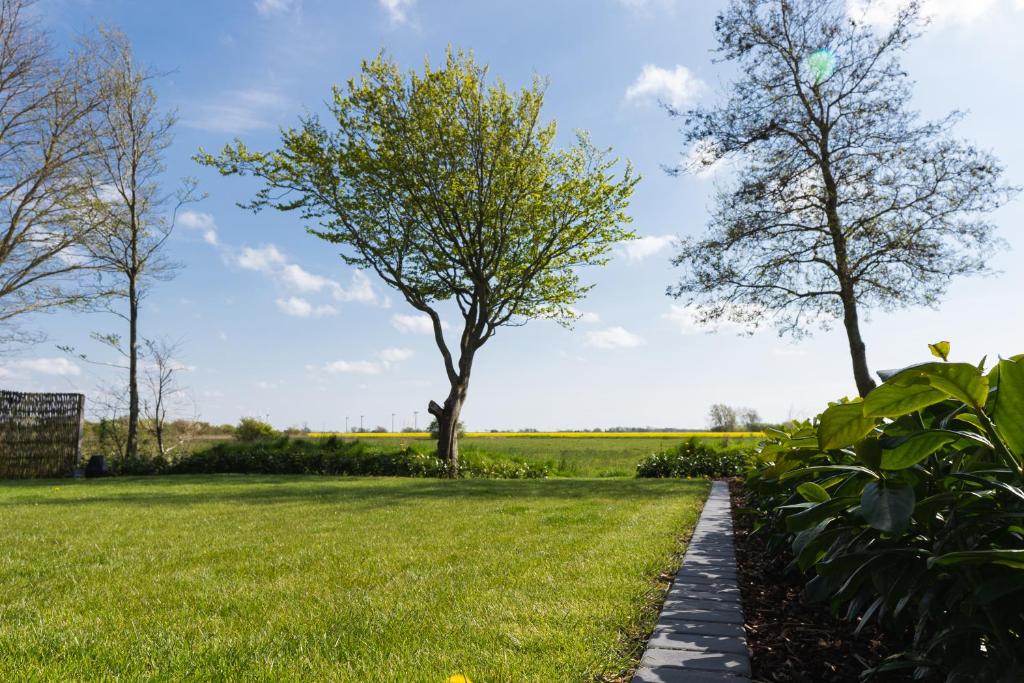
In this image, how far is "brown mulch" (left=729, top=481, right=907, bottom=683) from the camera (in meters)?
2.16

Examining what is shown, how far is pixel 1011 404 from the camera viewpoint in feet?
3.71

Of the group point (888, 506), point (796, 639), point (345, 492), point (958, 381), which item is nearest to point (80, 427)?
point (345, 492)

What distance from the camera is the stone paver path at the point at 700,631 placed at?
6.82ft

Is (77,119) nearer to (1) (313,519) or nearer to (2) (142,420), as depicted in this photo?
(2) (142,420)

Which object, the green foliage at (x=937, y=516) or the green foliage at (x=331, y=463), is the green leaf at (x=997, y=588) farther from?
the green foliage at (x=331, y=463)

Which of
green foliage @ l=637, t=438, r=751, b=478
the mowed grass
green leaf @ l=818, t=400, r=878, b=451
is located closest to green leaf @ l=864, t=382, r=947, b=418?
green leaf @ l=818, t=400, r=878, b=451

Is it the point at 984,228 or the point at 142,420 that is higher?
the point at 984,228

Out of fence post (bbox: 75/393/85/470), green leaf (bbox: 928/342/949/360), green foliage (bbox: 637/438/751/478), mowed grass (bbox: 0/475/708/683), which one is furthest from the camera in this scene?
fence post (bbox: 75/393/85/470)

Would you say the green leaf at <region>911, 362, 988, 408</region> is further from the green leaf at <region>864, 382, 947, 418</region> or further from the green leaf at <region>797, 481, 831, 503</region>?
the green leaf at <region>797, 481, 831, 503</region>

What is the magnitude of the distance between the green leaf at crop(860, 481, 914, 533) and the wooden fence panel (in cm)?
1850

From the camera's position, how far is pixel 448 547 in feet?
15.1

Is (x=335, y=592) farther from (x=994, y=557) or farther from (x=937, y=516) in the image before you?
(x=994, y=557)

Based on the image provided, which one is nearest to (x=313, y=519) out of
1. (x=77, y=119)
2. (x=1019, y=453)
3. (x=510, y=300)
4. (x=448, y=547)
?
(x=448, y=547)

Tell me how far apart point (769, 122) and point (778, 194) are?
1.89 metres
